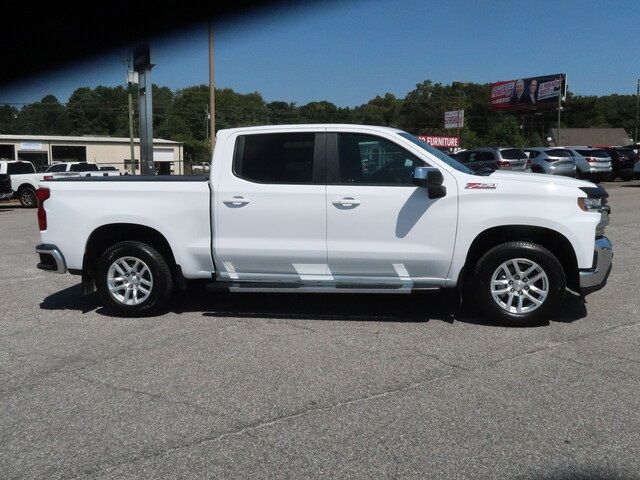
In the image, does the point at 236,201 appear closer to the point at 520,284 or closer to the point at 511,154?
the point at 520,284

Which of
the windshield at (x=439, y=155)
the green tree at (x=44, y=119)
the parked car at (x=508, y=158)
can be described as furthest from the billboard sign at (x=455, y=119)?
the windshield at (x=439, y=155)

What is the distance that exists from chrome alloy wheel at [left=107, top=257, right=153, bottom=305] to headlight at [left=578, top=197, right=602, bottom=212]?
4276mm

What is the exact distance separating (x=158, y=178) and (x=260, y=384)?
2.83 meters

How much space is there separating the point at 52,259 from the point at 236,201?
2.08 metres

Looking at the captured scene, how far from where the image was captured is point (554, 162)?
2664 centimetres

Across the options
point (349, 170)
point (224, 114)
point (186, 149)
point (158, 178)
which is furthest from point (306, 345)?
point (186, 149)

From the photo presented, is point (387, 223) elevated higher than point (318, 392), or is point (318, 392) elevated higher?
point (387, 223)

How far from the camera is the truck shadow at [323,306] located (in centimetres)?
638

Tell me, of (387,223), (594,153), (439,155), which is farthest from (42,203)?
(594,153)

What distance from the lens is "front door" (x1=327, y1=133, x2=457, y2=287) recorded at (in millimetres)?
5914

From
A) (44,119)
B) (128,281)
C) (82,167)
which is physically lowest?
(128,281)

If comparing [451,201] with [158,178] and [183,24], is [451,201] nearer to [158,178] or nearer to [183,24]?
[158,178]

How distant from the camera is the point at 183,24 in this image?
29.7 feet

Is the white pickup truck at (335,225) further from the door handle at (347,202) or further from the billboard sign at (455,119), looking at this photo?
the billboard sign at (455,119)
